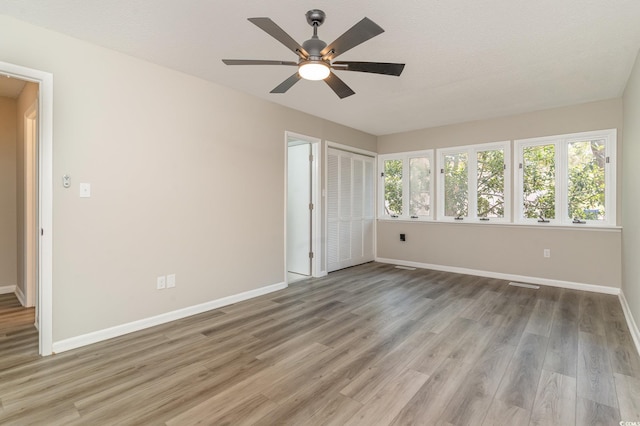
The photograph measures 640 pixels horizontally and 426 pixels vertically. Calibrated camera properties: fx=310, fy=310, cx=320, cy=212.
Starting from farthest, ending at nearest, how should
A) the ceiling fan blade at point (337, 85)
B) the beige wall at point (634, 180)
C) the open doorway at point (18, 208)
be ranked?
the open doorway at point (18, 208), the beige wall at point (634, 180), the ceiling fan blade at point (337, 85)

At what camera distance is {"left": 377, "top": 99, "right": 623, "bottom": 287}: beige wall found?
4180 millimetres

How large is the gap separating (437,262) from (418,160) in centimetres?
193

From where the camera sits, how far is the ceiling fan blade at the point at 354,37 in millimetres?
1732

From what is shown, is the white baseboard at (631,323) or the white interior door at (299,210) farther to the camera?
the white interior door at (299,210)

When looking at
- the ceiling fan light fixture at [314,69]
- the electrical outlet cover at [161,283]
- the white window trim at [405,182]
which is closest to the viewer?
the ceiling fan light fixture at [314,69]

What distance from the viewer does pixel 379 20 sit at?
2324 millimetres

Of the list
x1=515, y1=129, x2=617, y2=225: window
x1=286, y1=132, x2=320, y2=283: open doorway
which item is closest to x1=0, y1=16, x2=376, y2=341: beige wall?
x1=286, y1=132, x2=320, y2=283: open doorway

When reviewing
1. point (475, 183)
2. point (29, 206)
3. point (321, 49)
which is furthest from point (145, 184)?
point (475, 183)

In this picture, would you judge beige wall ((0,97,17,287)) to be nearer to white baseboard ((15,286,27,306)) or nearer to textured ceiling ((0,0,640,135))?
white baseboard ((15,286,27,306))

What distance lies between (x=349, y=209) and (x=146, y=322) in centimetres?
370

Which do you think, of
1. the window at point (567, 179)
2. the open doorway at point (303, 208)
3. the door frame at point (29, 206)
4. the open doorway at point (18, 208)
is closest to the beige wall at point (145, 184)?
the open doorway at point (18, 208)

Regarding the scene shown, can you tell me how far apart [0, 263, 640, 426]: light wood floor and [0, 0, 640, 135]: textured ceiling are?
2.59 meters

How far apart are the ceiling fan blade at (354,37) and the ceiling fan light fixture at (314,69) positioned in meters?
0.06

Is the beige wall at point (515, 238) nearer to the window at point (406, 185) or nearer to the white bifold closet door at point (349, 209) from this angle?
the window at point (406, 185)
